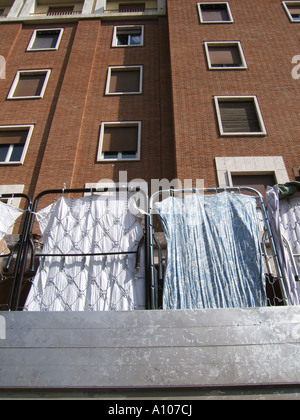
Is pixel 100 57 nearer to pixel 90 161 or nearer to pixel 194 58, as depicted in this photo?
pixel 194 58

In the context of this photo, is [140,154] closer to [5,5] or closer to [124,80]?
[124,80]

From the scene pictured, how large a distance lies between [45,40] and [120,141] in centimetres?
640

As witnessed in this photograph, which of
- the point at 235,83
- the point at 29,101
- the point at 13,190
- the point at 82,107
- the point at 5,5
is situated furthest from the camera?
the point at 5,5

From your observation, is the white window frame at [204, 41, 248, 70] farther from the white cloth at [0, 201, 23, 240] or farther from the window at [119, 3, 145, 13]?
the white cloth at [0, 201, 23, 240]

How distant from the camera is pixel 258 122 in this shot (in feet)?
30.1

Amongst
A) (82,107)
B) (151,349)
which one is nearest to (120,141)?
(82,107)

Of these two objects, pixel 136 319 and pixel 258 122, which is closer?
pixel 136 319

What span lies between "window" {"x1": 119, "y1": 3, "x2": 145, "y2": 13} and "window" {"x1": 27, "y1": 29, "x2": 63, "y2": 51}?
339cm

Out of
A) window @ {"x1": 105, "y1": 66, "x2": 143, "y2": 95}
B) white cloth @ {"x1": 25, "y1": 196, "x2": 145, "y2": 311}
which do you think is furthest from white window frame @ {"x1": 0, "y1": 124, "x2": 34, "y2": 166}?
white cloth @ {"x1": 25, "y1": 196, "x2": 145, "y2": 311}

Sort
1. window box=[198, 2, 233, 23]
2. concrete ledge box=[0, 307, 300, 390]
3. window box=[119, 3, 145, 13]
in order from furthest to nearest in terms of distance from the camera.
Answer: window box=[119, 3, 145, 13], window box=[198, 2, 233, 23], concrete ledge box=[0, 307, 300, 390]

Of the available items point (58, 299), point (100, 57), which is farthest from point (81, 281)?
point (100, 57)

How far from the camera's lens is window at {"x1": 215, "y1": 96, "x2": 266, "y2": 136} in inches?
355

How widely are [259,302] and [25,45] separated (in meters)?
12.8

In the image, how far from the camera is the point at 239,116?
937cm
